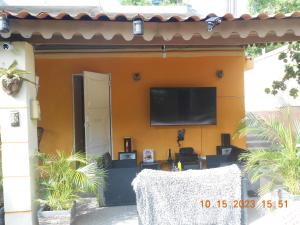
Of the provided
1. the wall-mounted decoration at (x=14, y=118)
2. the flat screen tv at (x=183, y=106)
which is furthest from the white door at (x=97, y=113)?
the wall-mounted decoration at (x=14, y=118)

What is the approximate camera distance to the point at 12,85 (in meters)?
4.13

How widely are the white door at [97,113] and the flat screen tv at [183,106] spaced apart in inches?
38.1

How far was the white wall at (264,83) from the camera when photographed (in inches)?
537

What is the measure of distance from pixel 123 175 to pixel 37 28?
2563 mm

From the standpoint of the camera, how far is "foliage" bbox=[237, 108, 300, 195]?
13.5 ft

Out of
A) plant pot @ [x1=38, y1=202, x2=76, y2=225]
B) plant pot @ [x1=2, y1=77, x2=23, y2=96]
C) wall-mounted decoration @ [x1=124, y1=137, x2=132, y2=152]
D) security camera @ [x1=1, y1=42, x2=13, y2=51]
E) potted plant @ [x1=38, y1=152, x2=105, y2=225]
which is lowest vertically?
plant pot @ [x1=38, y1=202, x2=76, y2=225]

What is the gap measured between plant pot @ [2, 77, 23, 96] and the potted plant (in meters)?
0.97

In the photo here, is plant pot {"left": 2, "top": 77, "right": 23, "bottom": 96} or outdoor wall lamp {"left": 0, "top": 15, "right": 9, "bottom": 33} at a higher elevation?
outdoor wall lamp {"left": 0, "top": 15, "right": 9, "bottom": 33}

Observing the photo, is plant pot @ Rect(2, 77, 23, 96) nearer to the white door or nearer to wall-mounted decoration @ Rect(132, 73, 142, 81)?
the white door

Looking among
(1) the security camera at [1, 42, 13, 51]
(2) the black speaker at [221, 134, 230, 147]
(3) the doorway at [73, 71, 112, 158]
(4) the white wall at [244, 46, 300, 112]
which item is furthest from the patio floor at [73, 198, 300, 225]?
(4) the white wall at [244, 46, 300, 112]

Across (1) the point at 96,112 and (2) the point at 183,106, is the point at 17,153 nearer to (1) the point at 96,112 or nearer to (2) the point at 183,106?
(1) the point at 96,112

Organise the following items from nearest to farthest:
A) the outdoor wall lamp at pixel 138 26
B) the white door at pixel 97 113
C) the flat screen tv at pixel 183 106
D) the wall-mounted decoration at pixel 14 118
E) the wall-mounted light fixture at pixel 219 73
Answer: the outdoor wall lamp at pixel 138 26, the wall-mounted decoration at pixel 14 118, the white door at pixel 97 113, the flat screen tv at pixel 183 106, the wall-mounted light fixture at pixel 219 73

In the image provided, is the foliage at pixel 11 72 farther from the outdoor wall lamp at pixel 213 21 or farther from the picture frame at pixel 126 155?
the picture frame at pixel 126 155

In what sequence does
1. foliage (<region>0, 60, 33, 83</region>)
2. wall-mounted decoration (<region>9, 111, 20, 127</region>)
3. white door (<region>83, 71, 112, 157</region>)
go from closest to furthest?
foliage (<region>0, 60, 33, 83</region>), wall-mounted decoration (<region>9, 111, 20, 127</region>), white door (<region>83, 71, 112, 157</region>)
